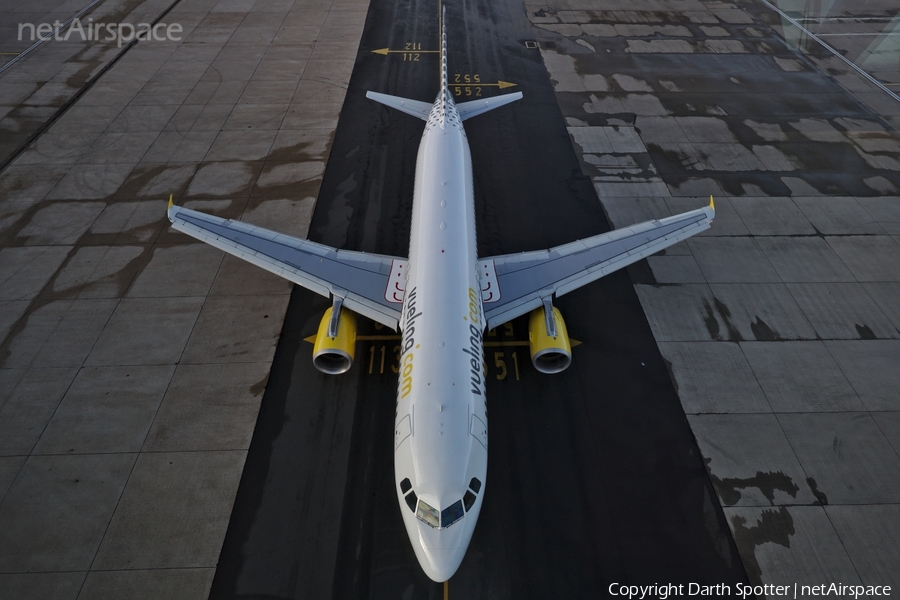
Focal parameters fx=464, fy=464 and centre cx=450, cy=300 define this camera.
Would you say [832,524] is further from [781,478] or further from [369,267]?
[369,267]

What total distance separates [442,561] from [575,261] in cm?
1385

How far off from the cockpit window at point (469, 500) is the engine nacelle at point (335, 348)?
751 cm

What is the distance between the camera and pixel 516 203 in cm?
2780

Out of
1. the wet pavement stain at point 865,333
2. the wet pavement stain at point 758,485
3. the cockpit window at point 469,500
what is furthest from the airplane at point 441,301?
the wet pavement stain at point 865,333

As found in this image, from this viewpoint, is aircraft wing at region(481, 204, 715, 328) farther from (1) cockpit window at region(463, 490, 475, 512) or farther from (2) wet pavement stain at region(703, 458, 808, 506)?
(2) wet pavement stain at region(703, 458, 808, 506)

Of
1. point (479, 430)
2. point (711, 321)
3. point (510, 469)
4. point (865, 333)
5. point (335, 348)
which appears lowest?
point (510, 469)

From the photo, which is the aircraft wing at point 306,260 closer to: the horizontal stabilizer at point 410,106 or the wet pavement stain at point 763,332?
the horizontal stabilizer at point 410,106

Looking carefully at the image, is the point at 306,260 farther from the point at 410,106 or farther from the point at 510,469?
the point at 410,106

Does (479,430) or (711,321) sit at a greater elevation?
(479,430)

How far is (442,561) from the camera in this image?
12117mm

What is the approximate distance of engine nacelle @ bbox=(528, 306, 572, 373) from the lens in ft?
59.4

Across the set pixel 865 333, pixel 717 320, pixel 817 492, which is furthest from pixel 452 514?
pixel 865 333

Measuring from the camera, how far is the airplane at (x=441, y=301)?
12.5 metres

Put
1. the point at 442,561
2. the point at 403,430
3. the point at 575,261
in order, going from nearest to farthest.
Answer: the point at 442,561
the point at 403,430
the point at 575,261
